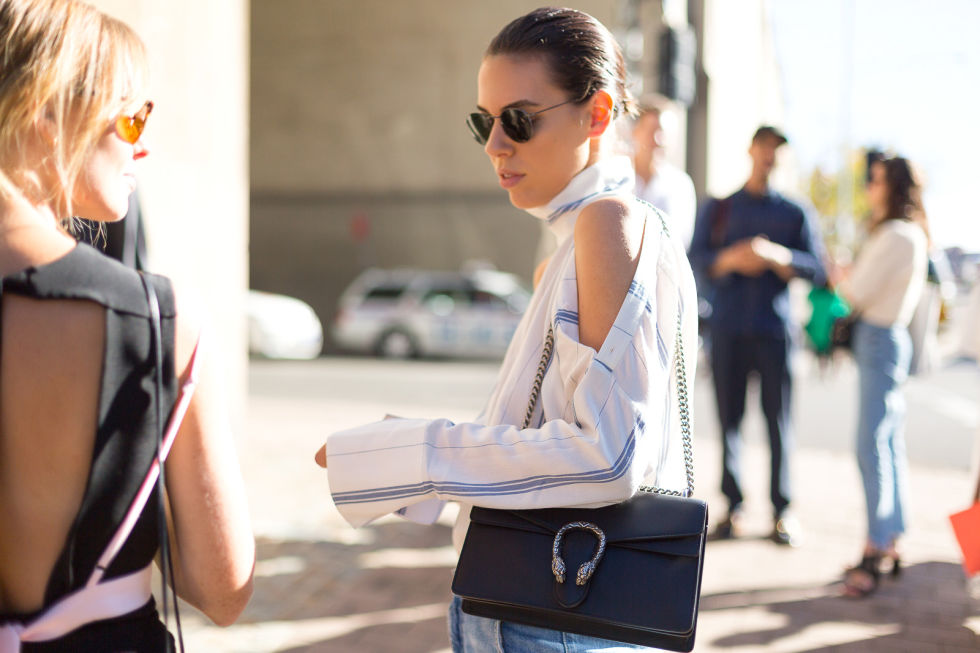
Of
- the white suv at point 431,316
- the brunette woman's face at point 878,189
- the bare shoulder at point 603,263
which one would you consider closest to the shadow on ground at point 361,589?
the bare shoulder at point 603,263

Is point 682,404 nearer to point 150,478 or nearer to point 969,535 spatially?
point 150,478

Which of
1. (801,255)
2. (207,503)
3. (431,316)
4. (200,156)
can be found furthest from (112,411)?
(431,316)

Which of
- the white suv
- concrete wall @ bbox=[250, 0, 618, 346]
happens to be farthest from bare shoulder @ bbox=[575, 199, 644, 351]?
concrete wall @ bbox=[250, 0, 618, 346]

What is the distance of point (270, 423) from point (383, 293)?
10946 mm

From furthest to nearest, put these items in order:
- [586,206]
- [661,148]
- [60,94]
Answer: [661,148]
[586,206]
[60,94]

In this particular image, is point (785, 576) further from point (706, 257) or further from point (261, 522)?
point (261, 522)

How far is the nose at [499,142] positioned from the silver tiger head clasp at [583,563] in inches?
28.1

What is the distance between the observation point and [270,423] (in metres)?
9.34

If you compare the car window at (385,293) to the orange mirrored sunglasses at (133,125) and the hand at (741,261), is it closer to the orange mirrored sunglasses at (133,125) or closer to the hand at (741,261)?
the hand at (741,261)

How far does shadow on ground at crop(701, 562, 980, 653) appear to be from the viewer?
151 inches

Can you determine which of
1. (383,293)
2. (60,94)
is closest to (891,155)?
(60,94)

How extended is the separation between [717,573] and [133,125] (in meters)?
4.04

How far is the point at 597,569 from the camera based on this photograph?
1389mm

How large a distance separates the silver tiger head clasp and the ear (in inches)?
28.4
